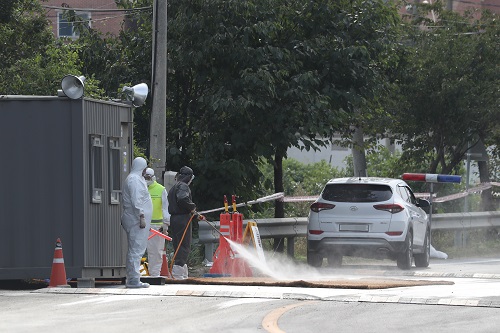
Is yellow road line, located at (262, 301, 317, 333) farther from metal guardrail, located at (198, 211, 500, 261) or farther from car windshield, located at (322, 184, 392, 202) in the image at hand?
car windshield, located at (322, 184, 392, 202)

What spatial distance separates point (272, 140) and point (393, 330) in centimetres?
1317

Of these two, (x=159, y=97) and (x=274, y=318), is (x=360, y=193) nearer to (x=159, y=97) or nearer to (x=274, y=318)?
(x=159, y=97)

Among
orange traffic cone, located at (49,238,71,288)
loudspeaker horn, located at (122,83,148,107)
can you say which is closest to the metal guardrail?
loudspeaker horn, located at (122,83,148,107)

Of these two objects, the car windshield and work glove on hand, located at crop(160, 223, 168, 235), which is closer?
work glove on hand, located at crop(160, 223, 168, 235)

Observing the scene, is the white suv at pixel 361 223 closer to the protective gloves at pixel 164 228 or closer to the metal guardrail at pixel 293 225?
the metal guardrail at pixel 293 225

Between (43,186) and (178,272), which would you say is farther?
(178,272)

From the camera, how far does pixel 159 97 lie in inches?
824

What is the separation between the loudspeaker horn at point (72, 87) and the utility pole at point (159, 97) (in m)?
4.31

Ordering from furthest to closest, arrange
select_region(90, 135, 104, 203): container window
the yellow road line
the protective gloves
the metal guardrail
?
the metal guardrail < the protective gloves < select_region(90, 135, 104, 203): container window < the yellow road line

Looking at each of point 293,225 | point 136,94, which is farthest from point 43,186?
point 293,225

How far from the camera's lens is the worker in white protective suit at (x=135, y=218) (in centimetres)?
1623

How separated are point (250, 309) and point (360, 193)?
9.67 metres

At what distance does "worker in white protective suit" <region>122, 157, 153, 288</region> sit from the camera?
16234mm

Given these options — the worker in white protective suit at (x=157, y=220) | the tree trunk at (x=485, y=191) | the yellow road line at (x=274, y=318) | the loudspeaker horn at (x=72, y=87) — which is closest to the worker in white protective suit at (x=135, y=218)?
the loudspeaker horn at (x=72, y=87)
